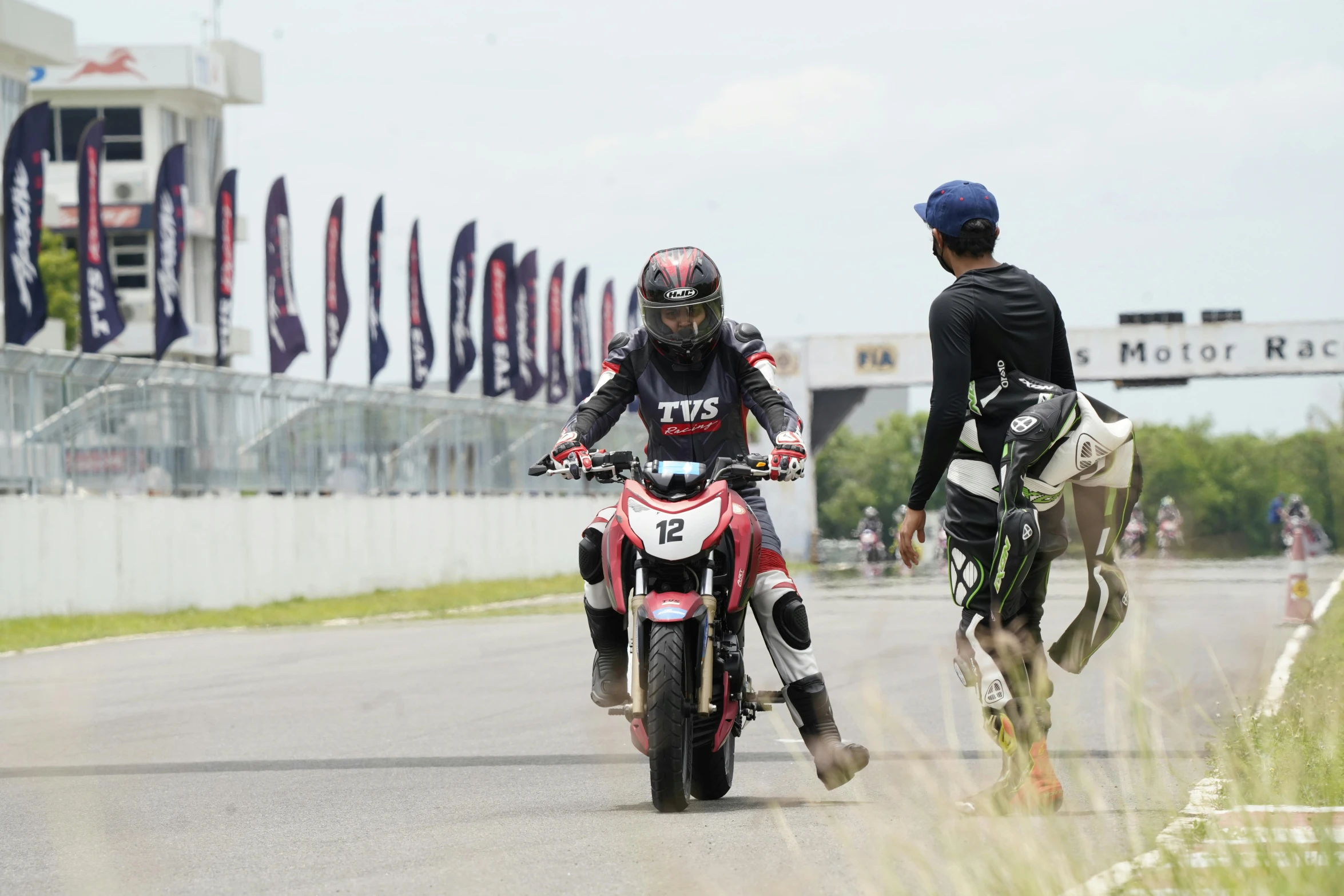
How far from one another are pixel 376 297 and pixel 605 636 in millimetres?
31683

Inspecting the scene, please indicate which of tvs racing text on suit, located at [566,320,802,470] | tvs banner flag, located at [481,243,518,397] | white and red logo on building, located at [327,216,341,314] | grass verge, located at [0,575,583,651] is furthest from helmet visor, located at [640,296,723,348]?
tvs banner flag, located at [481,243,518,397]

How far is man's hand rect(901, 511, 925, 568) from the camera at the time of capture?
6234 mm

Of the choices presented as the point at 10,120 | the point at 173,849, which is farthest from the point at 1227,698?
the point at 10,120

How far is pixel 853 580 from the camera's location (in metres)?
34.9

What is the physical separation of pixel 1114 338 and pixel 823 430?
11.0 meters

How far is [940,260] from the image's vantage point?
6578mm

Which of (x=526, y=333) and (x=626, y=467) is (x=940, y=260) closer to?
(x=626, y=467)

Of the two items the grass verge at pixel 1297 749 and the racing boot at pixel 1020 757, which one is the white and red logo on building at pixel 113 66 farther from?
the racing boot at pixel 1020 757

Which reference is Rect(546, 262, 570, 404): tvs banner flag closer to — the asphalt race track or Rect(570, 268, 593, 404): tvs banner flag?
Rect(570, 268, 593, 404): tvs banner flag

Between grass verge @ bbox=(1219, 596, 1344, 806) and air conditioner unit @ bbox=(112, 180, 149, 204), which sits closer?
grass verge @ bbox=(1219, 596, 1344, 806)

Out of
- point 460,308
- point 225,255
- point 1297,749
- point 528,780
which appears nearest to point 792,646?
point 528,780

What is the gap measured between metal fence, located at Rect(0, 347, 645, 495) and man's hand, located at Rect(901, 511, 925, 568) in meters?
18.6

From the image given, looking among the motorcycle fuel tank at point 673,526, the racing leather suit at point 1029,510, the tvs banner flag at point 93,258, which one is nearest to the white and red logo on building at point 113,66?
the tvs banner flag at point 93,258

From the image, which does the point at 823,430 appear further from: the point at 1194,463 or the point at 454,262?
the point at 1194,463
